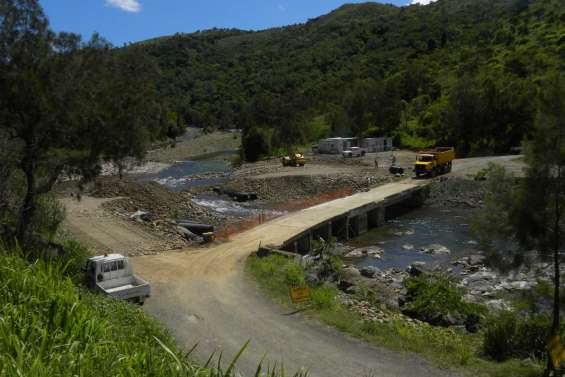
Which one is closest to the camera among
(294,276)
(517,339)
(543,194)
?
(543,194)

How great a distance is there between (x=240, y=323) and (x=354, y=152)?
162 feet

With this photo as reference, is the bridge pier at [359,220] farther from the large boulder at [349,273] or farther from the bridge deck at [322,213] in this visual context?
the large boulder at [349,273]

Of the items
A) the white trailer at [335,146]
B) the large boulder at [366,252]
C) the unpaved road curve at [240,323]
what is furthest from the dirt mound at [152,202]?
the white trailer at [335,146]

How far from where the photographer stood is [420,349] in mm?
15562

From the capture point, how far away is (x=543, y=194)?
14.0m

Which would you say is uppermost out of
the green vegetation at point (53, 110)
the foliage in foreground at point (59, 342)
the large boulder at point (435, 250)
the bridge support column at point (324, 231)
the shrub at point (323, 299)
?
the green vegetation at point (53, 110)

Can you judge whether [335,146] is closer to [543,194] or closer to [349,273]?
[349,273]

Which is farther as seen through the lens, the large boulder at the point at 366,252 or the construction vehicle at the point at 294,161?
the construction vehicle at the point at 294,161

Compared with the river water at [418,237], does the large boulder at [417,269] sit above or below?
above

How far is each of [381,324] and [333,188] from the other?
107 feet

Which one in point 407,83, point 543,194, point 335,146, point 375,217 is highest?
point 407,83

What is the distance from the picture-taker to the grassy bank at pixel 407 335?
14.6m

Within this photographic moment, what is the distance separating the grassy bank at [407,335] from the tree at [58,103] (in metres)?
8.22

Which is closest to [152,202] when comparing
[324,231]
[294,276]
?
[324,231]
